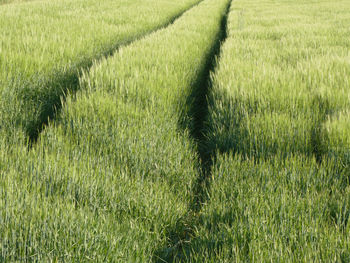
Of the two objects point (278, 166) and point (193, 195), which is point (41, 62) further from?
point (278, 166)

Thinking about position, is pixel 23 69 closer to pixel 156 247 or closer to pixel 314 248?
pixel 156 247

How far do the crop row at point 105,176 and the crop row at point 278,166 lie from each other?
0.19m

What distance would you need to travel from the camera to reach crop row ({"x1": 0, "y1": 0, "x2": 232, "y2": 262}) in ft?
2.74

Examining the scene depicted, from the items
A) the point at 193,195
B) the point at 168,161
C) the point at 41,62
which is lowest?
the point at 193,195

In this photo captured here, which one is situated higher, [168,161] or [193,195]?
[168,161]

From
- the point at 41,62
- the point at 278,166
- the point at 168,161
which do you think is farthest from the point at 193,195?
the point at 41,62

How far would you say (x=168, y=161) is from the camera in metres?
1.45

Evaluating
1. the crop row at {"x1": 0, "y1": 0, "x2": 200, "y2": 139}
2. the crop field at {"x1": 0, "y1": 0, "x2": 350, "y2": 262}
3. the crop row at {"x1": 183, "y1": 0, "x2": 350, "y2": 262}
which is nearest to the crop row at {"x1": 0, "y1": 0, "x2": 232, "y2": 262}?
the crop field at {"x1": 0, "y1": 0, "x2": 350, "y2": 262}

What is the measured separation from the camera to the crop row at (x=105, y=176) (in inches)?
32.8

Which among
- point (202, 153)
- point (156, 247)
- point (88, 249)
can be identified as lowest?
point (202, 153)

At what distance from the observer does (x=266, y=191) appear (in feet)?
3.76

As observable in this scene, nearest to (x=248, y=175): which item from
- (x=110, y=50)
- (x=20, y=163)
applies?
(x=20, y=163)

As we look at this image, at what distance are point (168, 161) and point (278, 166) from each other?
0.54 m

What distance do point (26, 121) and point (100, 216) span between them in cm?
112
